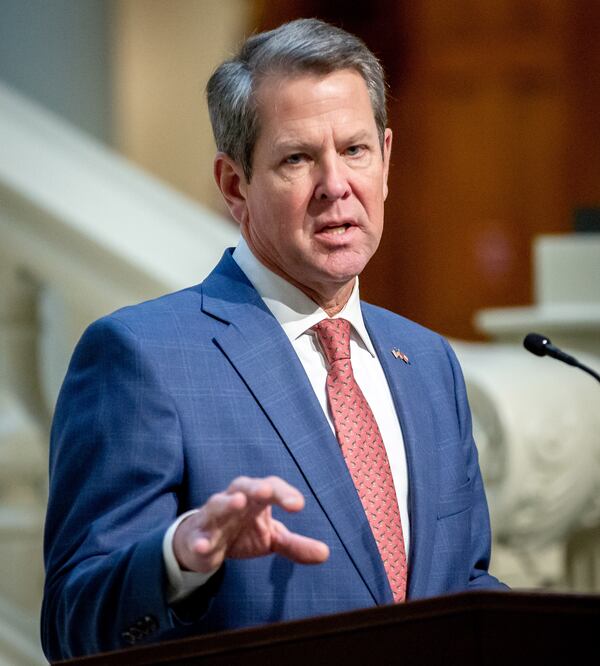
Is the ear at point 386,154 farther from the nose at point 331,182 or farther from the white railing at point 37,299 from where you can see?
the white railing at point 37,299

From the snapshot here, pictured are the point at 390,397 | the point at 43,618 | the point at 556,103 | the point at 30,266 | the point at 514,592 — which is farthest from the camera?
the point at 556,103

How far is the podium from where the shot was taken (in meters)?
1.67

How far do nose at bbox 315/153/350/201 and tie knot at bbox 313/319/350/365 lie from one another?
205mm

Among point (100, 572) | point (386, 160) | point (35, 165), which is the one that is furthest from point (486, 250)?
point (100, 572)

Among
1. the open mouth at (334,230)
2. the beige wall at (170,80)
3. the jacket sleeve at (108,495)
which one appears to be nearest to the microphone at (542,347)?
the open mouth at (334,230)

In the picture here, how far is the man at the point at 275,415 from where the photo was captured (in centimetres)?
204

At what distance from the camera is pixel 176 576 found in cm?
190

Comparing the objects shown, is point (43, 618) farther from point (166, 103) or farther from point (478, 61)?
point (478, 61)

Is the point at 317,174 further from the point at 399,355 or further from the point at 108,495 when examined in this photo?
the point at 108,495

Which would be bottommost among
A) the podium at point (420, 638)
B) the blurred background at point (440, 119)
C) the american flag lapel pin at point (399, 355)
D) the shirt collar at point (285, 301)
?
the podium at point (420, 638)

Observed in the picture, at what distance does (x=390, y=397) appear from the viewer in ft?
7.81

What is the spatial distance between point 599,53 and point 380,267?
1591 millimetres

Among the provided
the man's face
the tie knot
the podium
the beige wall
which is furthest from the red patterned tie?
the beige wall

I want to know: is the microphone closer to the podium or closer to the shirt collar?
the shirt collar
